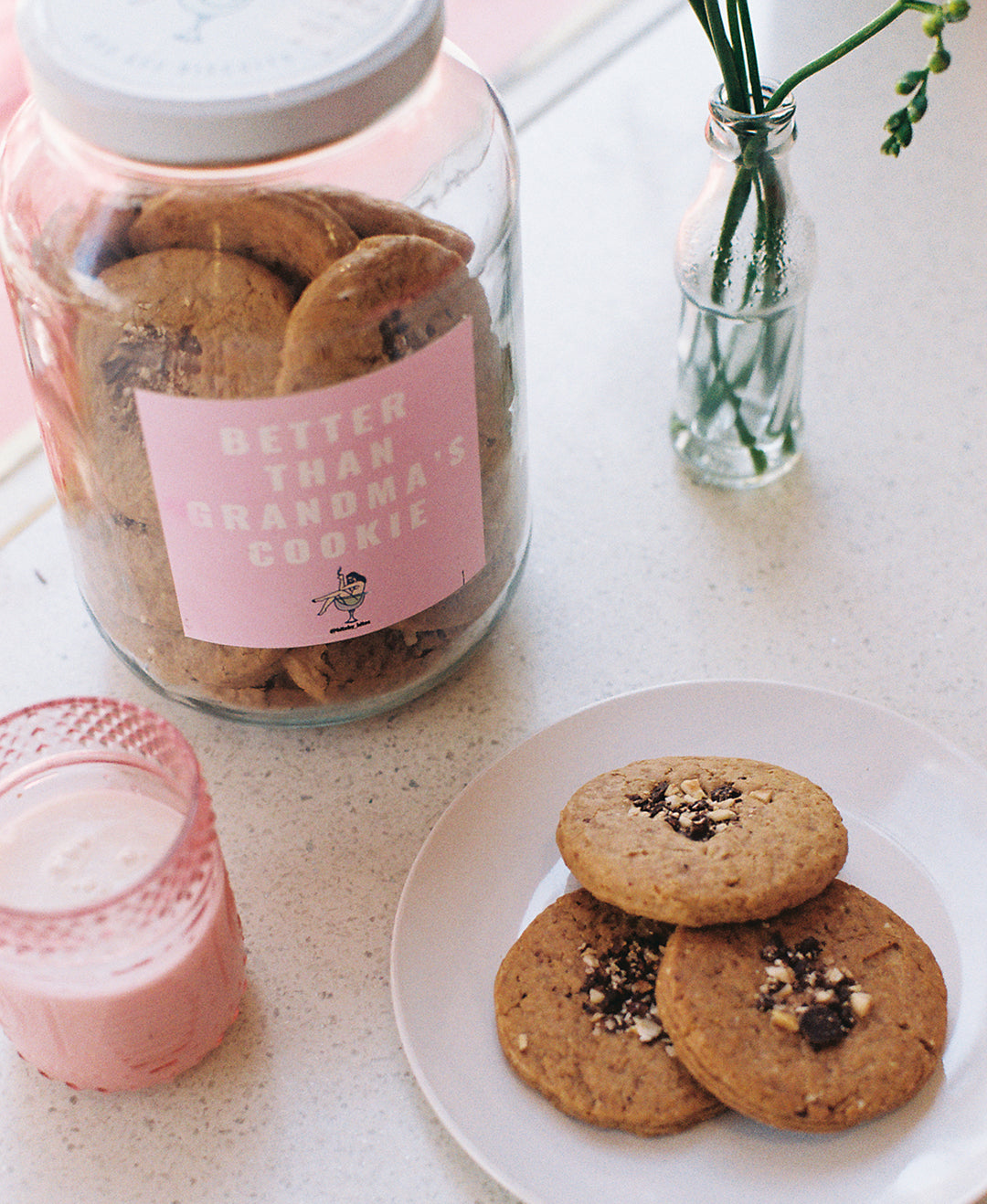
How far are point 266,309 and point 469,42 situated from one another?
4.06 feet

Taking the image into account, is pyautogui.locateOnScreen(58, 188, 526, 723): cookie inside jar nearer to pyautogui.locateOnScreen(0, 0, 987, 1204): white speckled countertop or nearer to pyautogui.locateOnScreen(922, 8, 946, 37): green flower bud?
pyautogui.locateOnScreen(0, 0, 987, 1204): white speckled countertop

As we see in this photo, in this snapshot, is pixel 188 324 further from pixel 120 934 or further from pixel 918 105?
pixel 918 105

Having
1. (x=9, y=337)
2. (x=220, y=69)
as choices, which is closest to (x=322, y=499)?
(x=220, y=69)

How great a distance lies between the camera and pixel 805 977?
0.57 m

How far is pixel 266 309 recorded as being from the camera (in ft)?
1.89

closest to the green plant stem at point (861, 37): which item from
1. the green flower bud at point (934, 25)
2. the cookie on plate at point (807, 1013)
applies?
the green flower bud at point (934, 25)

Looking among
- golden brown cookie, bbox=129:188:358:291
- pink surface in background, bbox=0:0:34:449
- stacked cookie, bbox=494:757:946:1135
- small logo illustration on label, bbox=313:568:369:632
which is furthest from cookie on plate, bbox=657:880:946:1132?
pink surface in background, bbox=0:0:34:449

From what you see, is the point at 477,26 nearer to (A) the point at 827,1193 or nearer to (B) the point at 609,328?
(B) the point at 609,328

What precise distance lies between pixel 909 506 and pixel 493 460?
0.32 m

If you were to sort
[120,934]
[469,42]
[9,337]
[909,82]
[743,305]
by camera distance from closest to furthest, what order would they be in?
1. [120,934]
2. [909,82]
3. [743,305]
4. [9,337]
5. [469,42]

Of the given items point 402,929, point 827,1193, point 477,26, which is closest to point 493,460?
point 402,929

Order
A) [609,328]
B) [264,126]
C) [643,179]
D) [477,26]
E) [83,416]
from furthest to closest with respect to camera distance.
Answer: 1. [477,26]
2. [643,179]
3. [609,328]
4. [83,416]
5. [264,126]

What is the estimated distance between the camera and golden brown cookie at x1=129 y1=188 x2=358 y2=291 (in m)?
0.58

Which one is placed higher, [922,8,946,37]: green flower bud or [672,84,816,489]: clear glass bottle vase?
[922,8,946,37]: green flower bud
